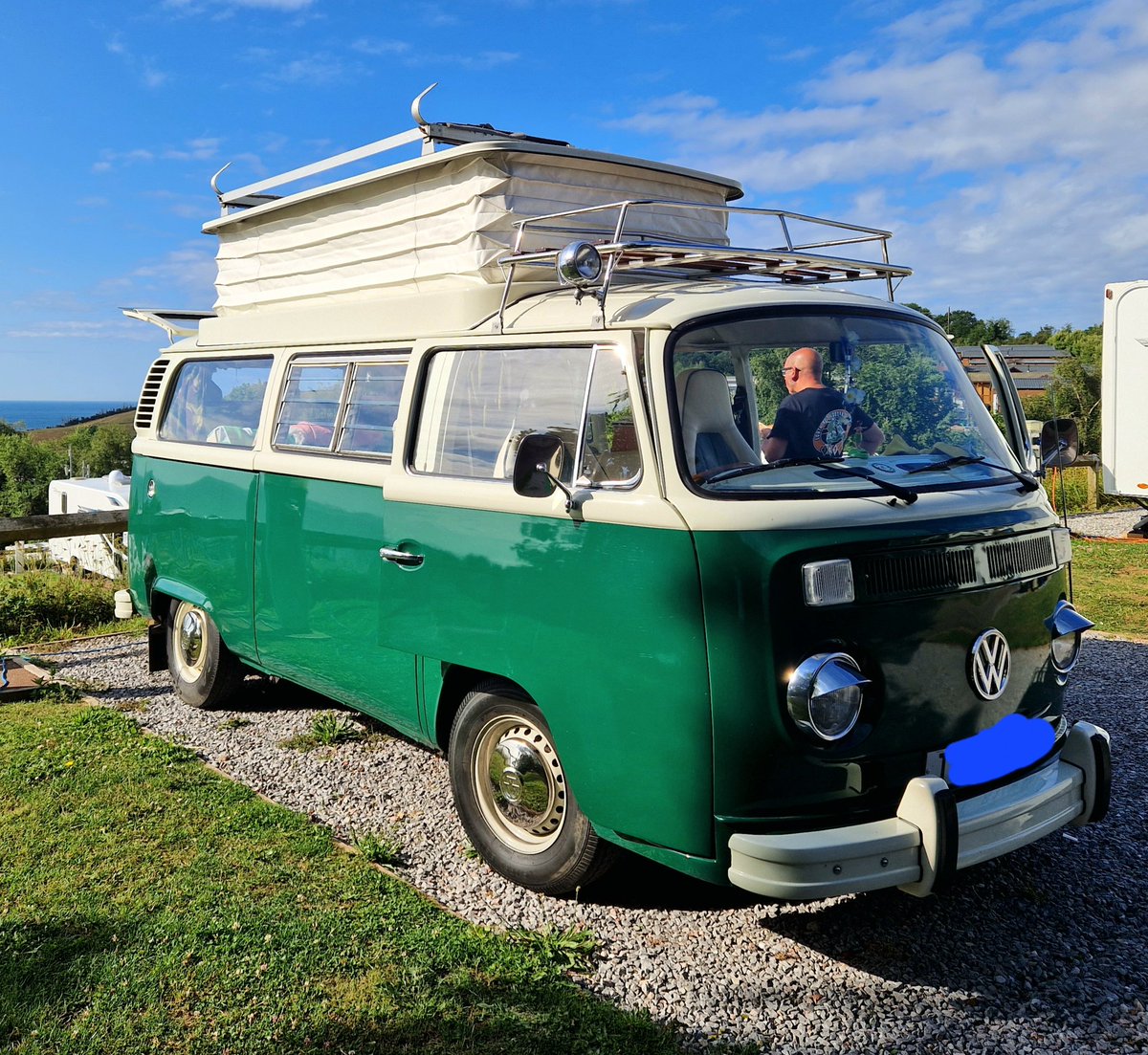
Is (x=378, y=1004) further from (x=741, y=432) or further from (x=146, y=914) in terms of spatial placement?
(x=741, y=432)

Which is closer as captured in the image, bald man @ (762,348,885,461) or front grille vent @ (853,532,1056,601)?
front grille vent @ (853,532,1056,601)

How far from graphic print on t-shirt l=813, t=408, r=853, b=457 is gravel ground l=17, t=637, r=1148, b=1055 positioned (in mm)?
1820

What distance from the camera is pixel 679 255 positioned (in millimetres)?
4602

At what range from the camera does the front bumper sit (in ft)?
11.2

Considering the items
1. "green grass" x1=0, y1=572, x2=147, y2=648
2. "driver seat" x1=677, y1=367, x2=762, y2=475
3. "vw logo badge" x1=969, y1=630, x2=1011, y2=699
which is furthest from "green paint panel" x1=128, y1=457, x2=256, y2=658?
"vw logo badge" x1=969, y1=630, x2=1011, y2=699

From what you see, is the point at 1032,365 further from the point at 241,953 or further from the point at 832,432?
the point at 241,953

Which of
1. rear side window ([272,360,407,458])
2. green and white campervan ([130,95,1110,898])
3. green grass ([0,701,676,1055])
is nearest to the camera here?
green grass ([0,701,676,1055])

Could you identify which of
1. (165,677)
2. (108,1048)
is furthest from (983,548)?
(165,677)

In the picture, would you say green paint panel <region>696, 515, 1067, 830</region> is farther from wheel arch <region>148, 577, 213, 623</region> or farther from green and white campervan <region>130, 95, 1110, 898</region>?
wheel arch <region>148, 577, 213, 623</region>

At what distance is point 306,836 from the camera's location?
4.92m

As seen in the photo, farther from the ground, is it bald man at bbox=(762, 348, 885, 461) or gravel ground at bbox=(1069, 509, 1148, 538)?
bald man at bbox=(762, 348, 885, 461)

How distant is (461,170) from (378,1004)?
3.67m

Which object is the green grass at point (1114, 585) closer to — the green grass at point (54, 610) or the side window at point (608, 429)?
the side window at point (608, 429)

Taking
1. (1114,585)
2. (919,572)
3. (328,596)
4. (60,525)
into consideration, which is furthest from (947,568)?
(1114,585)
